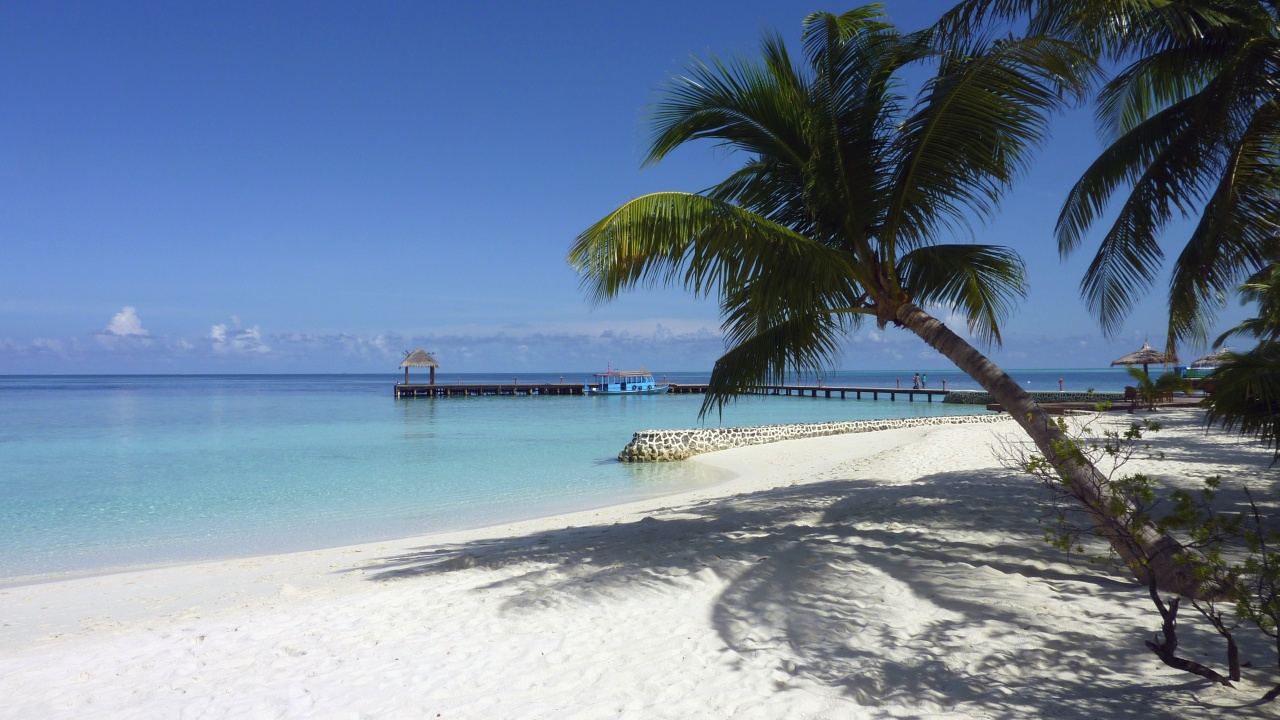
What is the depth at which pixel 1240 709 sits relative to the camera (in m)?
2.55

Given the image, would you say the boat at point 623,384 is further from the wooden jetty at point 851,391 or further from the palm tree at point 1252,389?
the palm tree at point 1252,389

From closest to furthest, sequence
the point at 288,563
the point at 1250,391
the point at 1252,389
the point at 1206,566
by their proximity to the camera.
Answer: the point at 1206,566, the point at 1252,389, the point at 1250,391, the point at 288,563

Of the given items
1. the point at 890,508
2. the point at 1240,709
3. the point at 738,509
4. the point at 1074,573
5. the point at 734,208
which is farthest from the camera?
the point at 738,509

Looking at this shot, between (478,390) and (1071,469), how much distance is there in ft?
161

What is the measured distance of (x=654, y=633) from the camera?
3779 mm

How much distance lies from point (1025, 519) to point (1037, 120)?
129 inches

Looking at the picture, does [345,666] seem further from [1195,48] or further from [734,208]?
[1195,48]

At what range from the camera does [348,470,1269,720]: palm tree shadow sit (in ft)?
9.57

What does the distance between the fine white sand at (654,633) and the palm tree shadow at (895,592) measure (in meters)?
0.02

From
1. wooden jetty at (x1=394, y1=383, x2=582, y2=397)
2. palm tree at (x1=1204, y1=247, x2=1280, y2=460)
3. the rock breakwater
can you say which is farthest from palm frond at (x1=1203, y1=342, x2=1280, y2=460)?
wooden jetty at (x1=394, y1=383, x2=582, y2=397)

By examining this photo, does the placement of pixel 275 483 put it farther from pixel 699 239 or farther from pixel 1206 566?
pixel 1206 566

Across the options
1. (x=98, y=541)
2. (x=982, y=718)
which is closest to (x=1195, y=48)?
(x=982, y=718)

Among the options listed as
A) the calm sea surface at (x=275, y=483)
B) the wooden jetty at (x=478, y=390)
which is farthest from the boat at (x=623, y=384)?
the calm sea surface at (x=275, y=483)

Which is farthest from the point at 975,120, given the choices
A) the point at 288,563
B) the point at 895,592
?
the point at 288,563
